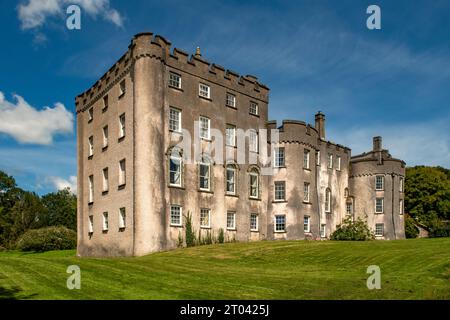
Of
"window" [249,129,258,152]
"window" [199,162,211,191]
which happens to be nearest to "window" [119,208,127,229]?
"window" [199,162,211,191]

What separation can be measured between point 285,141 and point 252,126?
11.0 ft

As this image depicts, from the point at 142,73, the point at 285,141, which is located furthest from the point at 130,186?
the point at 285,141

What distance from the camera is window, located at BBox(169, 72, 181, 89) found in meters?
31.5

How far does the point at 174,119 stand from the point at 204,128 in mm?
2859

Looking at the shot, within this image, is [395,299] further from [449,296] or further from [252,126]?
[252,126]

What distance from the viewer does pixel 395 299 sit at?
11125mm

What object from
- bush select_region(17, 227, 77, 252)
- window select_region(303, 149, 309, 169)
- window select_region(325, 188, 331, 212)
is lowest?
bush select_region(17, 227, 77, 252)

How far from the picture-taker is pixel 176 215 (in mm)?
30469

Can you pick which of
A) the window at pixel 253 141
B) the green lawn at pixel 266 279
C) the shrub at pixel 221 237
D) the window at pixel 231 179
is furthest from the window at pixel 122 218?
the window at pixel 253 141

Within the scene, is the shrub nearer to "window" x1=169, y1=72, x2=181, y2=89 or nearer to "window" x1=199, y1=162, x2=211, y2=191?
"window" x1=199, y1=162, x2=211, y2=191

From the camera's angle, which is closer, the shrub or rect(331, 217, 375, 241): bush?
the shrub

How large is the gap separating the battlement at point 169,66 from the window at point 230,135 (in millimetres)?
3375

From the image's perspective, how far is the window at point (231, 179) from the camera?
34.6m

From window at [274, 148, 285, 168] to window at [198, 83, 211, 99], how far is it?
829 cm
